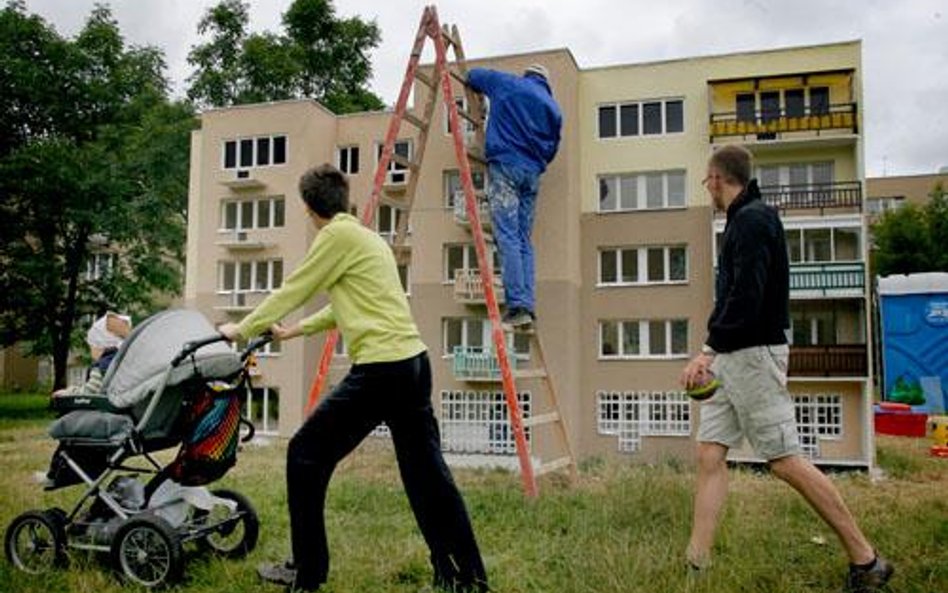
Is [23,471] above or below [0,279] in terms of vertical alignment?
below

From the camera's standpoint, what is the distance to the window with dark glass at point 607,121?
87.4 ft

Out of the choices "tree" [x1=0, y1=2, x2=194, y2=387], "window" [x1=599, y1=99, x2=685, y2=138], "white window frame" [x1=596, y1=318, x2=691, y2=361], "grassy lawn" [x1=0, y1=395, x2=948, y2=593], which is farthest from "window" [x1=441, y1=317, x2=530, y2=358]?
"grassy lawn" [x1=0, y1=395, x2=948, y2=593]

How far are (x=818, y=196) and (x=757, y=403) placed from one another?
22.3 m

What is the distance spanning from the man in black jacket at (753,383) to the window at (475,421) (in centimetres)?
2083

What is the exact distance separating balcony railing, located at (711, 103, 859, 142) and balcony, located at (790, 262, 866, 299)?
419 cm

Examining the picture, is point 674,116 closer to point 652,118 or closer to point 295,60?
point 652,118

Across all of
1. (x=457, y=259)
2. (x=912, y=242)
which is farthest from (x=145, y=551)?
(x=912, y=242)

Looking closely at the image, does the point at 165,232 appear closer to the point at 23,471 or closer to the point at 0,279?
the point at 0,279

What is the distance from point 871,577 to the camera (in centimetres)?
434

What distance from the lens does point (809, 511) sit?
694cm

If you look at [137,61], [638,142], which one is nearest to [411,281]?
[638,142]

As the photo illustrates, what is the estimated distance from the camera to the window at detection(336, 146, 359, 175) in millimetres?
30969

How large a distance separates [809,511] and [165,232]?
1260 inches

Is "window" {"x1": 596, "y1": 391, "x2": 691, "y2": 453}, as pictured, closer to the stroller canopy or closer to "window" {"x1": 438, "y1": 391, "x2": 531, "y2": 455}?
"window" {"x1": 438, "y1": 391, "x2": 531, "y2": 455}
